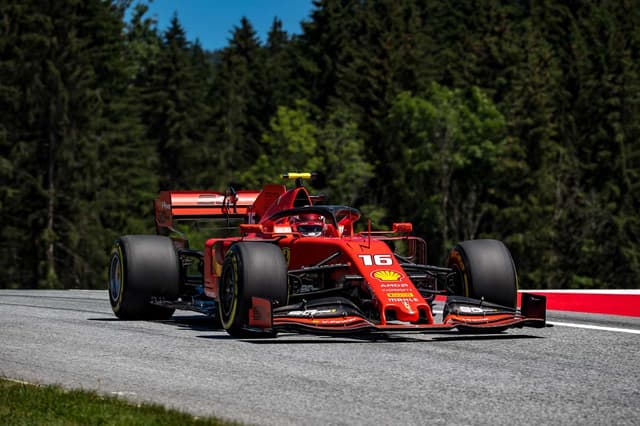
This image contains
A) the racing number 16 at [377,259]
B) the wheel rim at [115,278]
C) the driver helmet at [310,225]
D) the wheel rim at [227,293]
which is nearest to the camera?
the racing number 16 at [377,259]

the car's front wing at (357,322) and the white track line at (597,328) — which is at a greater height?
the car's front wing at (357,322)

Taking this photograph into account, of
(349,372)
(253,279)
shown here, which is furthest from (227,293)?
(349,372)

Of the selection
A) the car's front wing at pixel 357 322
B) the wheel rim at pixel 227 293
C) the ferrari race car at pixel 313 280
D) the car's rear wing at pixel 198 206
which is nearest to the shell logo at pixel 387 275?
the ferrari race car at pixel 313 280

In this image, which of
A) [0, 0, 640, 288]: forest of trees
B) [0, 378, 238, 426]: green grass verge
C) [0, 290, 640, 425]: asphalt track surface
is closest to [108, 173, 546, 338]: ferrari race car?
[0, 290, 640, 425]: asphalt track surface

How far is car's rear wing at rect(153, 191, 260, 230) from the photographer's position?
54.2 feet

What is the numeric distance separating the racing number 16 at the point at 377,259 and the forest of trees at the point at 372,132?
142 feet

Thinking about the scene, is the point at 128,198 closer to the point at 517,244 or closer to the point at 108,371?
the point at 517,244

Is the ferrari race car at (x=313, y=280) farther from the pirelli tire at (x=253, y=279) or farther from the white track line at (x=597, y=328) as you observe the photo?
the white track line at (x=597, y=328)

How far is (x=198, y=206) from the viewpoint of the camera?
1667 cm

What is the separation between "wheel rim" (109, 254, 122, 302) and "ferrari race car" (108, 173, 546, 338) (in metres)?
0.01

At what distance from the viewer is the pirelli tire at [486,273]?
12.9 m

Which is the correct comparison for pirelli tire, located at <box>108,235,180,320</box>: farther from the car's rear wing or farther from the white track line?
the white track line

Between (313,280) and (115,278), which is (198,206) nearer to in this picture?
(115,278)

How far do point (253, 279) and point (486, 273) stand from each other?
107 inches
